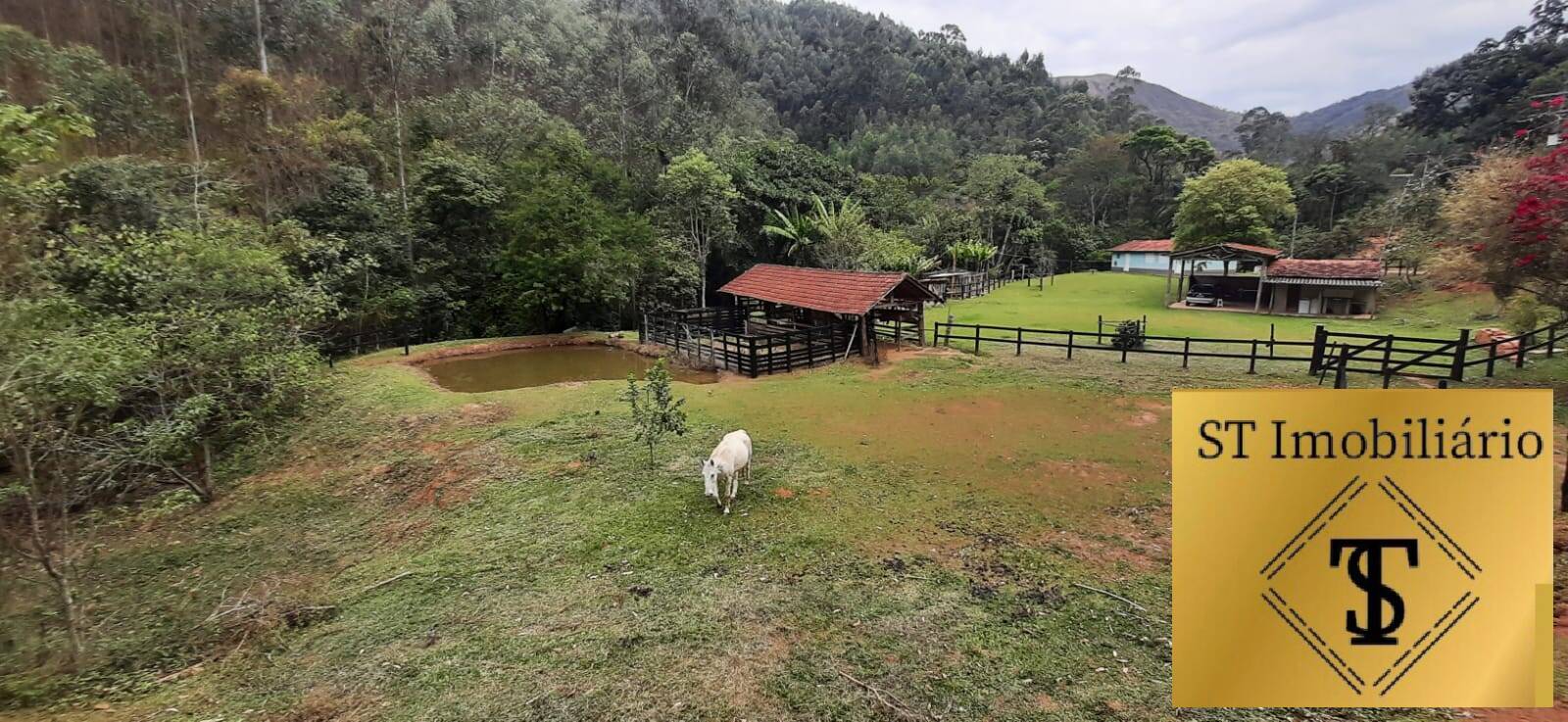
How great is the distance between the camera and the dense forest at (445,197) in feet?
23.4

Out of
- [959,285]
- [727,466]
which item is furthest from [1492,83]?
[727,466]

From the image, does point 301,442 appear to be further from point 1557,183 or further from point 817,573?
point 1557,183

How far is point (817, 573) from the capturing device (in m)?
6.11

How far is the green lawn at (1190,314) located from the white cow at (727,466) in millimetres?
17268

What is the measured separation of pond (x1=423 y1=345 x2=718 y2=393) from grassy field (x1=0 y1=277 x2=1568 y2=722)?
515 centimetres

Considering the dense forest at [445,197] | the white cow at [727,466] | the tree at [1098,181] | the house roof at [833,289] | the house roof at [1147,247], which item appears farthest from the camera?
the tree at [1098,181]


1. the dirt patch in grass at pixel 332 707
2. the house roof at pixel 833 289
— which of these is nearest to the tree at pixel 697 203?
the house roof at pixel 833 289

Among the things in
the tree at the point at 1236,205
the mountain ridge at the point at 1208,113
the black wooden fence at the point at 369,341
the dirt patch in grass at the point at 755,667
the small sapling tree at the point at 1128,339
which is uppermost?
the mountain ridge at the point at 1208,113

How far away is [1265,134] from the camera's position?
75625mm

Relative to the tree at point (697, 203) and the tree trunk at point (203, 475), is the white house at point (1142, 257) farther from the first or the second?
the tree trunk at point (203, 475)

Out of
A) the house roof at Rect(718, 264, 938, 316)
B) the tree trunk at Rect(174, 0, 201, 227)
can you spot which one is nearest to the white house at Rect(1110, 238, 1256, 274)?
the house roof at Rect(718, 264, 938, 316)

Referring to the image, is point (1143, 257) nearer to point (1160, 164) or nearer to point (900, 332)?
point (1160, 164)

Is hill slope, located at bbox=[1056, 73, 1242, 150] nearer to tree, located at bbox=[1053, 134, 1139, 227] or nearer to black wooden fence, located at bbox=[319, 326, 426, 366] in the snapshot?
tree, located at bbox=[1053, 134, 1139, 227]

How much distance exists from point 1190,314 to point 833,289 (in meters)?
18.0
